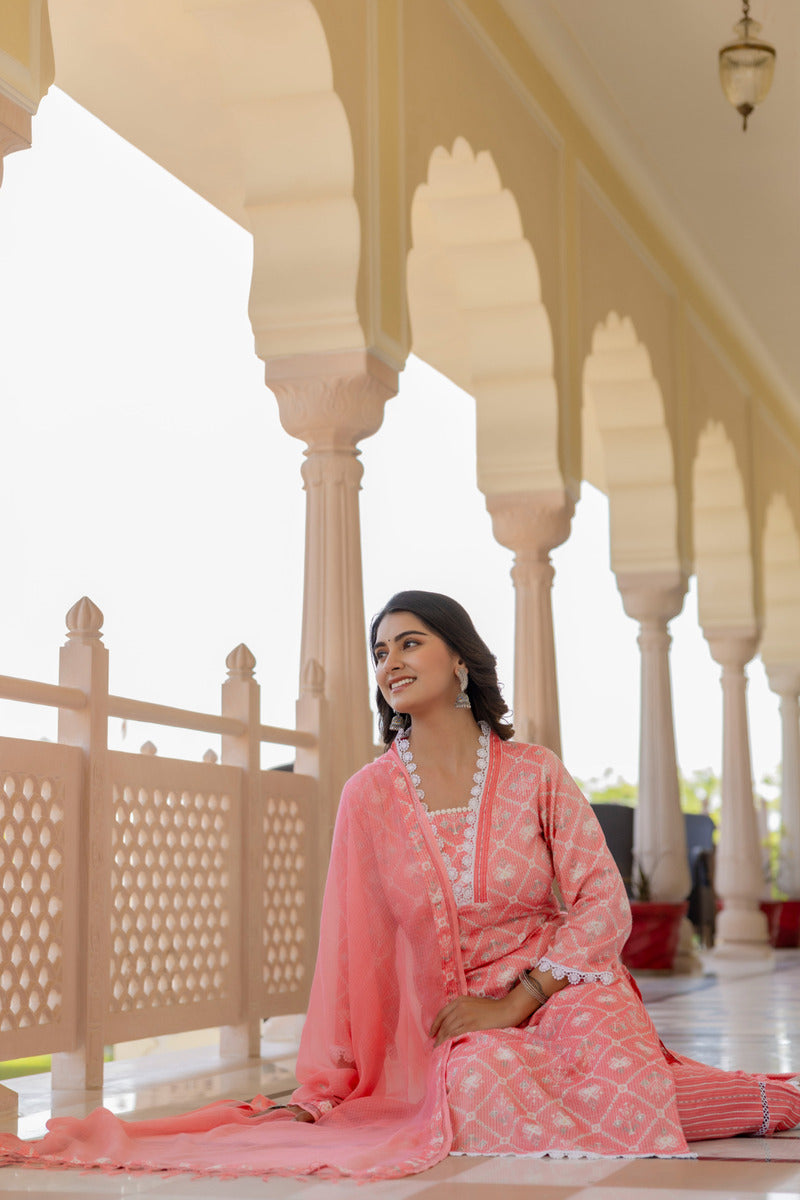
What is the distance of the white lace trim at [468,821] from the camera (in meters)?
2.83

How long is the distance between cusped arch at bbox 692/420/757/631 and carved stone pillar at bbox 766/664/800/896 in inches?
93.3

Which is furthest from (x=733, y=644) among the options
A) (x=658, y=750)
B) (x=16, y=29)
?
(x=16, y=29)

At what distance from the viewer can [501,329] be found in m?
7.15

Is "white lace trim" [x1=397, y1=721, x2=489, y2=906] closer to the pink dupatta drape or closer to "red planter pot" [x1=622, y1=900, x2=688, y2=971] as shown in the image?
the pink dupatta drape

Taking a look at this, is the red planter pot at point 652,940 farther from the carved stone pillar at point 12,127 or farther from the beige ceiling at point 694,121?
the carved stone pillar at point 12,127

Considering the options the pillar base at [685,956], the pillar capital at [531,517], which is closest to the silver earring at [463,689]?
the pillar capital at [531,517]

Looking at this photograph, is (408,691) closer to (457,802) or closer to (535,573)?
(457,802)

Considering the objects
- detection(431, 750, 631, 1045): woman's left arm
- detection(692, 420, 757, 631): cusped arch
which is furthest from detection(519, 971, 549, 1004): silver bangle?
detection(692, 420, 757, 631): cusped arch

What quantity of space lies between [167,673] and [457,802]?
959cm

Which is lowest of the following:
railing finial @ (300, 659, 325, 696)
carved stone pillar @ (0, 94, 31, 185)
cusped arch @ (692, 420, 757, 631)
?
railing finial @ (300, 659, 325, 696)

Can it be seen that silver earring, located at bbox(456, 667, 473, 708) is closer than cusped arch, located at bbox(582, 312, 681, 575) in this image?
Yes

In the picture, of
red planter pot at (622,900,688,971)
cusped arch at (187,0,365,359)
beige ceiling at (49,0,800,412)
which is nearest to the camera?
cusped arch at (187,0,365,359)

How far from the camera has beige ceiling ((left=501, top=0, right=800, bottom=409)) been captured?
7.00 meters

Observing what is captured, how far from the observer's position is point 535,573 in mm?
7383
